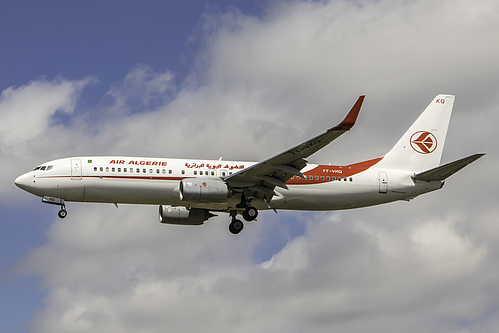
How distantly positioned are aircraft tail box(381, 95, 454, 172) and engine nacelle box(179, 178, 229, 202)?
40.1 ft

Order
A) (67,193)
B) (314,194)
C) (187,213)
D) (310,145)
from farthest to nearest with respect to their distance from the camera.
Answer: (187,213)
(314,194)
(67,193)
(310,145)

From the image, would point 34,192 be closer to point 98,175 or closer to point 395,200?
point 98,175

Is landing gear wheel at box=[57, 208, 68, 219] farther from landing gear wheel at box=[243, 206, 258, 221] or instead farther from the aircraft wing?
landing gear wheel at box=[243, 206, 258, 221]

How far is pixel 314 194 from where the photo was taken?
1983 inches

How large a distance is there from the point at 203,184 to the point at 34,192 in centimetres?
996

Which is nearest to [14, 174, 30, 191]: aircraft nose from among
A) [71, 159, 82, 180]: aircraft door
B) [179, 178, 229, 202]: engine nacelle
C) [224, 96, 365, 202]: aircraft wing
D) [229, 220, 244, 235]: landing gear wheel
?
[71, 159, 82, 180]: aircraft door

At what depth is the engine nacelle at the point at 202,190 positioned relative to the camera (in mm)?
46594

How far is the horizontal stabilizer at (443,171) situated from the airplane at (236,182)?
2.4 inches

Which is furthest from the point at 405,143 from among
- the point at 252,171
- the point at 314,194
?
the point at 252,171

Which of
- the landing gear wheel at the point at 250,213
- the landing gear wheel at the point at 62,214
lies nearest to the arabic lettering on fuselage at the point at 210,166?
the landing gear wheel at the point at 250,213

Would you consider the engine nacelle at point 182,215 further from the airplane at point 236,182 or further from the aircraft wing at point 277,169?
the aircraft wing at point 277,169

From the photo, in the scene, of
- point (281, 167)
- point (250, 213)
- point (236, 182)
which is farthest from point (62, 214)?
point (281, 167)

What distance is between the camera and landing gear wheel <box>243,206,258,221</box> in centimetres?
4981

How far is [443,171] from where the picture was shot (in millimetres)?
50594
